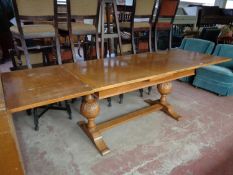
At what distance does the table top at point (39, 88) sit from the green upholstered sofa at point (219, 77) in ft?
8.28

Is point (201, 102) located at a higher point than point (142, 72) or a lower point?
lower

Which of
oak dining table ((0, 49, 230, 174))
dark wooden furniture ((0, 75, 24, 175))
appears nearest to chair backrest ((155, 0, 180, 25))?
oak dining table ((0, 49, 230, 174))

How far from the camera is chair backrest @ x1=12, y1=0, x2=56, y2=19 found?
1.84 meters

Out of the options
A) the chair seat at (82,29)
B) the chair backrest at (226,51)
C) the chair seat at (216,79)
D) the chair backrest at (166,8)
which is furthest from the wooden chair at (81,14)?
the chair backrest at (226,51)

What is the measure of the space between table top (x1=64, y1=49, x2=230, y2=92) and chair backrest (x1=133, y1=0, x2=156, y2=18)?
0.69 m

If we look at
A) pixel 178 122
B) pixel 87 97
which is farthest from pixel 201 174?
pixel 87 97

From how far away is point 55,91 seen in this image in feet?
4.24

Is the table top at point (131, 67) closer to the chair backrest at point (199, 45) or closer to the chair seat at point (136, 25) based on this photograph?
the chair seat at point (136, 25)

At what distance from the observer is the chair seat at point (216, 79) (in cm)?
300

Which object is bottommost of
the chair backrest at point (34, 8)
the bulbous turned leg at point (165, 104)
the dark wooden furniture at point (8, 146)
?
the bulbous turned leg at point (165, 104)

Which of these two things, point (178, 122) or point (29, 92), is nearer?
point (29, 92)

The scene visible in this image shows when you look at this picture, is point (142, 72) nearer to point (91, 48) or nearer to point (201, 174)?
point (201, 174)

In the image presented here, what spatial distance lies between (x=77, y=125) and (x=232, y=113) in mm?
2078

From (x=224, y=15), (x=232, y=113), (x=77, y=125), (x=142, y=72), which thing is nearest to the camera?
(x=142, y=72)
